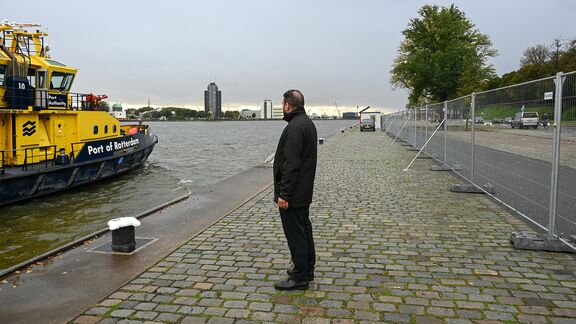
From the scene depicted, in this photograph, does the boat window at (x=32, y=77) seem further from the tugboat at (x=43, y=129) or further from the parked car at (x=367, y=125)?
the parked car at (x=367, y=125)

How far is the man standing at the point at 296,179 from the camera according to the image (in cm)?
424

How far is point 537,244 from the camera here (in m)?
5.64

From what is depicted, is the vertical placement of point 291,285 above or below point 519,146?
below

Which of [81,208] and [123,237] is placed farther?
[81,208]

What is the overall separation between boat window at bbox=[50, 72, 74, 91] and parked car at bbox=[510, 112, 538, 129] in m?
14.5

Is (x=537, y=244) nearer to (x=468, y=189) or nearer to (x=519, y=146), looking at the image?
(x=519, y=146)

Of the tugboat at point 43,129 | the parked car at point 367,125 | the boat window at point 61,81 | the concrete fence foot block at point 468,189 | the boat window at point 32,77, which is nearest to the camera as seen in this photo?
the concrete fence foot block at point 468,189

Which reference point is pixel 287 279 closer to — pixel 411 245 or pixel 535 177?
pixel 411 245

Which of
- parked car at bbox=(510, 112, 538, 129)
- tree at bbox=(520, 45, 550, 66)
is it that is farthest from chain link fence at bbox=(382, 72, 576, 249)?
tree at bbox=(520, 45, 550, 66)

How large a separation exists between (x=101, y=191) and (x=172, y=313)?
12.8 m

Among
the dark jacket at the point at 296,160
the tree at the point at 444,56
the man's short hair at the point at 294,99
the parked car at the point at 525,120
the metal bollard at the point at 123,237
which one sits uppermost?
the tree at the point at 444,56

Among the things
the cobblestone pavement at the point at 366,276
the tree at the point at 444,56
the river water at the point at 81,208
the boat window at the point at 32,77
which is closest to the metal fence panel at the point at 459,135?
the cobblestone pavement at the point at 366,276

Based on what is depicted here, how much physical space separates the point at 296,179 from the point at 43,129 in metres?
13.6

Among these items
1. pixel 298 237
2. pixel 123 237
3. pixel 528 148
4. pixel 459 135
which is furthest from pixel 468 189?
pixel 123 237
